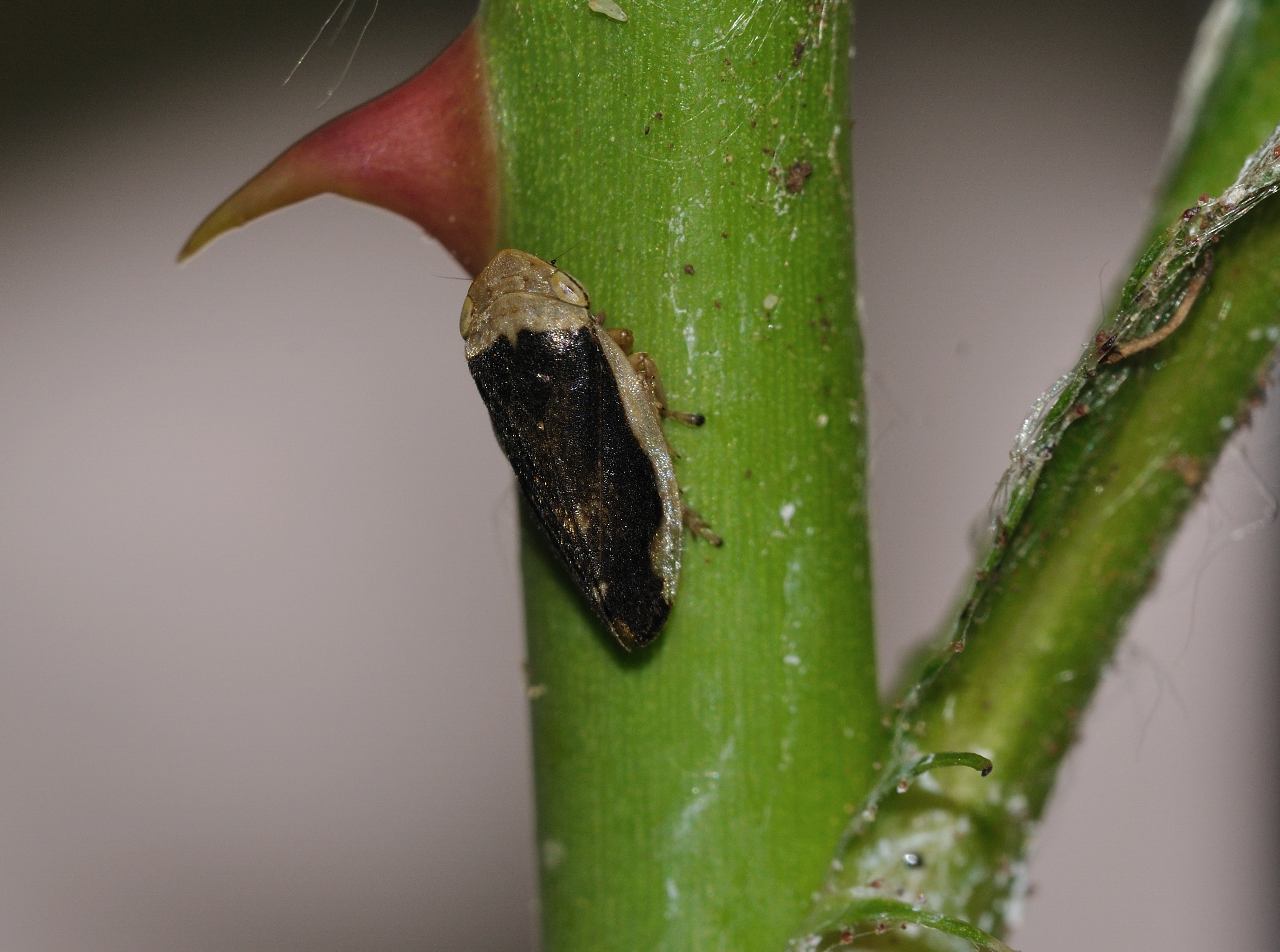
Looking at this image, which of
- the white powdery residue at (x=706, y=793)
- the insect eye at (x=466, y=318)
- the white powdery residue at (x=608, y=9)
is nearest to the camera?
the white powdery residue at (x=608, y=9)

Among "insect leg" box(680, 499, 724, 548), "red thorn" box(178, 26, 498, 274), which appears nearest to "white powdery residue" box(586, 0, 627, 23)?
"red thorn" box(178, 26, 498, 274)

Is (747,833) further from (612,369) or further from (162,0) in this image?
(162,0)

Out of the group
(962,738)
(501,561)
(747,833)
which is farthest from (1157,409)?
(501,561)

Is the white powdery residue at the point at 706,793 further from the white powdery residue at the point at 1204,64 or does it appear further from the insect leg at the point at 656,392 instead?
the white powdery residue at the point at 1204,64

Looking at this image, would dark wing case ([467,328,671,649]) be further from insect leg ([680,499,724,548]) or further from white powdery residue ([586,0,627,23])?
white powdery residue ([586,0,627,23])

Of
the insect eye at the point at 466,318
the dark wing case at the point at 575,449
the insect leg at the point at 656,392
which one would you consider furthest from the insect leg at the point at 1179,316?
the insect eye at the point at 466,318

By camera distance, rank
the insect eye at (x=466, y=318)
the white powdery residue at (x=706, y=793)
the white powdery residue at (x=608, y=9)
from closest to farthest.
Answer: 1. the white powdery residue at (x=608, y=9)
2. the white powdery residue at (x=706, y=793)
3. the insect eye at (x=466, y=318)

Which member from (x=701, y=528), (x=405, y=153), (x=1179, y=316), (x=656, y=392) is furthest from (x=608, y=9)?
(x=1179, y=316)
